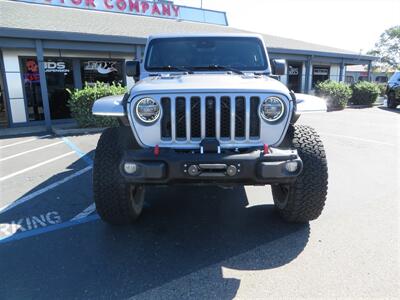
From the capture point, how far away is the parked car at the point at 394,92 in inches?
656

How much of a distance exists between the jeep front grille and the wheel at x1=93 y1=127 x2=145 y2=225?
0.45 metres

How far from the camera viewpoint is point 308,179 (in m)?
3.00

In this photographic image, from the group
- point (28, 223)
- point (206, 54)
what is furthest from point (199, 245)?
point (206, 54)

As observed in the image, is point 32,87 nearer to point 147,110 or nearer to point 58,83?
point 58,83

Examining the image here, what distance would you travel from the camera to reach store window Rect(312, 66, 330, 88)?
834 inches

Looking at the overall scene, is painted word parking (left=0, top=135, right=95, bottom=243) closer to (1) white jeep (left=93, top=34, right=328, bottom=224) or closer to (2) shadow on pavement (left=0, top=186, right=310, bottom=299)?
(2) shadow on pavement (left=0, top=186, right=310, bottom=299)

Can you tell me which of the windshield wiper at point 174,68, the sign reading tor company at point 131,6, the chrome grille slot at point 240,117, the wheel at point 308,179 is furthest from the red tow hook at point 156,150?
the sign reading tor company at point 131,6

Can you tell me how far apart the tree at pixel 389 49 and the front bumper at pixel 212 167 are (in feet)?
215

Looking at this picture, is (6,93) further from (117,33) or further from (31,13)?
(117,33)

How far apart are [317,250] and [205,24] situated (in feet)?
65.3

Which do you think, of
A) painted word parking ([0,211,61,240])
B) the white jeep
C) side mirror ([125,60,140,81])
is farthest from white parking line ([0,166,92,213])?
side mirror ([125,60,140,81])

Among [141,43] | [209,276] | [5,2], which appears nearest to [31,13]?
[5,2]

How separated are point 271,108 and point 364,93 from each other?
59.6 ft

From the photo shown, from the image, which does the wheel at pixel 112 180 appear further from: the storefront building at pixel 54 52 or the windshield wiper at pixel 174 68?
the storefront building at pixel 54 52
